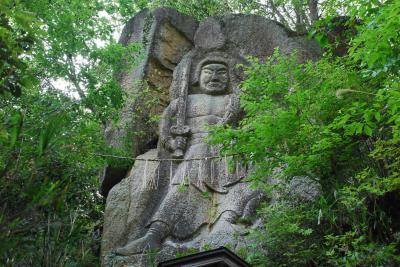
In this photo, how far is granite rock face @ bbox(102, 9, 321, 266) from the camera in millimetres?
8805

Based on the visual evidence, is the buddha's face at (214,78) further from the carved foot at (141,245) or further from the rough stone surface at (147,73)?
the carved foot at (141,245)

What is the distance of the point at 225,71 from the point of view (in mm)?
11109

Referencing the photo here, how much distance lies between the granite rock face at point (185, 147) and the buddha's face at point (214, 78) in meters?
0.02

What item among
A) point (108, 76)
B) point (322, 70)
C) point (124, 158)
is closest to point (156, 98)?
point (108, 76)

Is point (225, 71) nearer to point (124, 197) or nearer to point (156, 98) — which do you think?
point (156, 98)

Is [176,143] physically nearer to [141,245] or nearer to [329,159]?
[141,245]

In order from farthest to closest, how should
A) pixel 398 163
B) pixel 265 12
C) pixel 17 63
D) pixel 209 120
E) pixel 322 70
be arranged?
pixel 265 12 → pixel 209 120 → pixel 322 70 → pixel 398 163 → pixel 17 63

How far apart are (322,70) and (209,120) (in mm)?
2754

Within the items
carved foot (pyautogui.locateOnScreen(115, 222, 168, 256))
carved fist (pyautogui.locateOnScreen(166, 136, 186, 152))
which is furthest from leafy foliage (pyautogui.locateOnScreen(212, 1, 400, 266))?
carved fist (pyautogui.locateOnScreen(166, 136, 186, 152))

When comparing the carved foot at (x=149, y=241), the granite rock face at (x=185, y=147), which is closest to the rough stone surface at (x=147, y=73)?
the granite rock face at (x=185, y=147)

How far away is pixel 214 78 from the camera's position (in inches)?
432

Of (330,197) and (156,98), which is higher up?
(156,98)

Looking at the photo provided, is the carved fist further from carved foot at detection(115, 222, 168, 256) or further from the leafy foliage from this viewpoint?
the leafy foliage

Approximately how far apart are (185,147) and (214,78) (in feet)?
5.48
